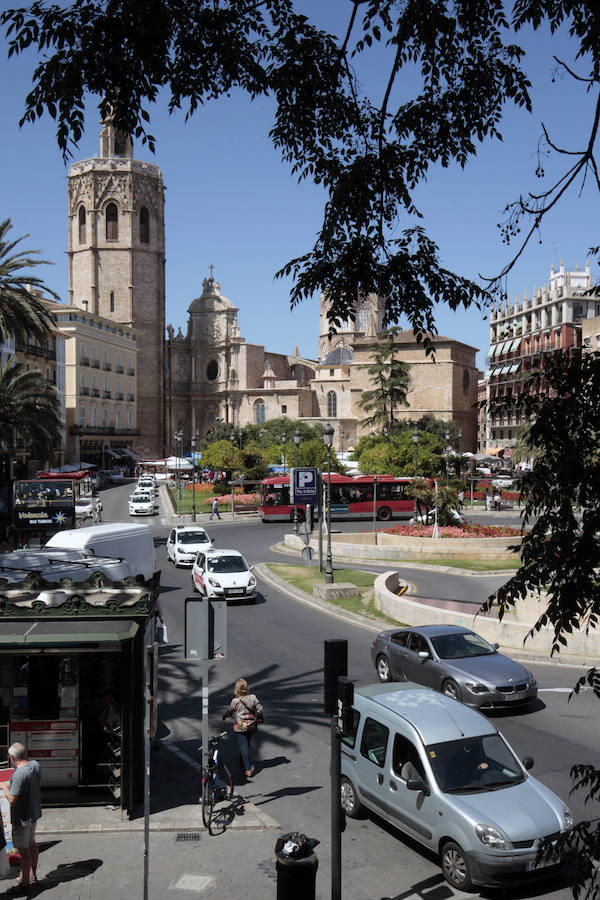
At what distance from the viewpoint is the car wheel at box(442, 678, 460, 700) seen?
44.0 ft

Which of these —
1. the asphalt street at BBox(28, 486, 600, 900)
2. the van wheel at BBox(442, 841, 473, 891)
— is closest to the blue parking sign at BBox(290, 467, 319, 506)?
the asphalt street at BBox(28, 486, 600, 900)

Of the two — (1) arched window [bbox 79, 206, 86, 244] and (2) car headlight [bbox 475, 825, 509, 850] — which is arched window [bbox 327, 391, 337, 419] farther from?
(2) car headlight [bbox 475, 825, 509, 850]

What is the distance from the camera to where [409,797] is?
873cm

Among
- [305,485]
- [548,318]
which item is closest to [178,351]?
[548,318]

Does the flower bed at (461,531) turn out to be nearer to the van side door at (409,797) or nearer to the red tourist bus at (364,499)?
the red tourist bus at (364,499)

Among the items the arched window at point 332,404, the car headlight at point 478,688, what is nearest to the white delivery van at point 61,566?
the car headlight at point 478,688

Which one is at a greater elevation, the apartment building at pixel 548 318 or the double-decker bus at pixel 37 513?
the apartment building at pixel 548 318

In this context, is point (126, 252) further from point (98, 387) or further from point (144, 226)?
point (98, 387)

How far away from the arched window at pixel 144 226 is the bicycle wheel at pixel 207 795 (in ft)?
342

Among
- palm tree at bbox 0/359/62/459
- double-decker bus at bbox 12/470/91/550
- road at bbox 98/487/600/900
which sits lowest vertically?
road at bbox 98/487/600/900

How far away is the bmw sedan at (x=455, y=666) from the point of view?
43.4ft

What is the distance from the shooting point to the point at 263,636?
1914 cm

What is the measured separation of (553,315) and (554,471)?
111075mm

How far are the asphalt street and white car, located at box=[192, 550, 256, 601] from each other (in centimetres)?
96
